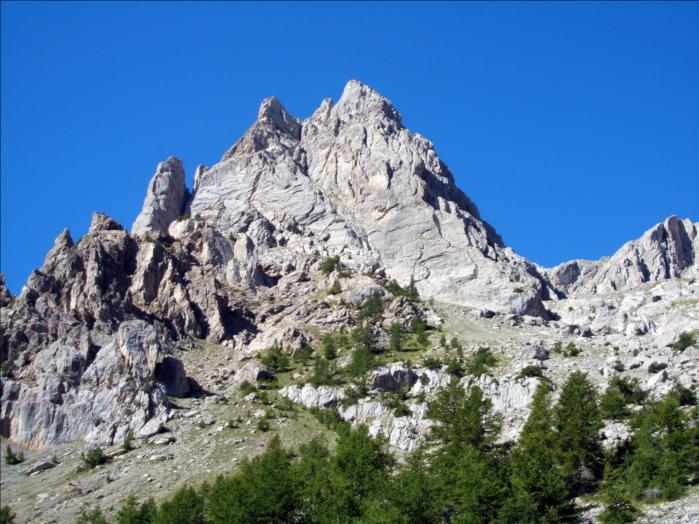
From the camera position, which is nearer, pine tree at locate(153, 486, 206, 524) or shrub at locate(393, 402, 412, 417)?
pine tree at locate(153, 486, 206, 524)

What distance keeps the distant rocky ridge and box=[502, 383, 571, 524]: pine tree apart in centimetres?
5417

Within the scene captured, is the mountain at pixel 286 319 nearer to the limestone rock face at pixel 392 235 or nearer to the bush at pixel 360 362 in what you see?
the limestone rock face at pixel 392 235

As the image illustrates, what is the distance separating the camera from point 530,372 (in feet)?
400

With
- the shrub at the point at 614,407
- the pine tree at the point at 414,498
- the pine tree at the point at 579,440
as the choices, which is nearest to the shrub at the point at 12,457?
the pine tree at the point at 414,498

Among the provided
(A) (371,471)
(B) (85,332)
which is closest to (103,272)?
(B) (85,332)

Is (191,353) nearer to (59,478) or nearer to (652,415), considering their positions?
(59,478)

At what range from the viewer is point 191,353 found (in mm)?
145000

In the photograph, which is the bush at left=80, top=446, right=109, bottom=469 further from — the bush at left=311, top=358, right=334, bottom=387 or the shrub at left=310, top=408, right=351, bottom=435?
the bush at left=311, top=358, right=334, bottom=387

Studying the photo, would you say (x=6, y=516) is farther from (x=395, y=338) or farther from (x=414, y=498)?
(x=395, y=338)

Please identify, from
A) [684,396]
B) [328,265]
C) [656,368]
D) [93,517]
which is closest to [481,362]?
[656,368]

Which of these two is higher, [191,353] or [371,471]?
[191,353]

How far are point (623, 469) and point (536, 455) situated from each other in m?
9.60

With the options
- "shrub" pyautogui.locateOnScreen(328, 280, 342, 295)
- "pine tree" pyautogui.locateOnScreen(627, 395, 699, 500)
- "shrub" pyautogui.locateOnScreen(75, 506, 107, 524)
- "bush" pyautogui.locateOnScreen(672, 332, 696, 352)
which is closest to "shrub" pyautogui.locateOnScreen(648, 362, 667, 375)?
"bush" pyautogui.locateOnScreen(672, 332, 696, 352)

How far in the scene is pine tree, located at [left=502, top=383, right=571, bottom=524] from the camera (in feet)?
244
